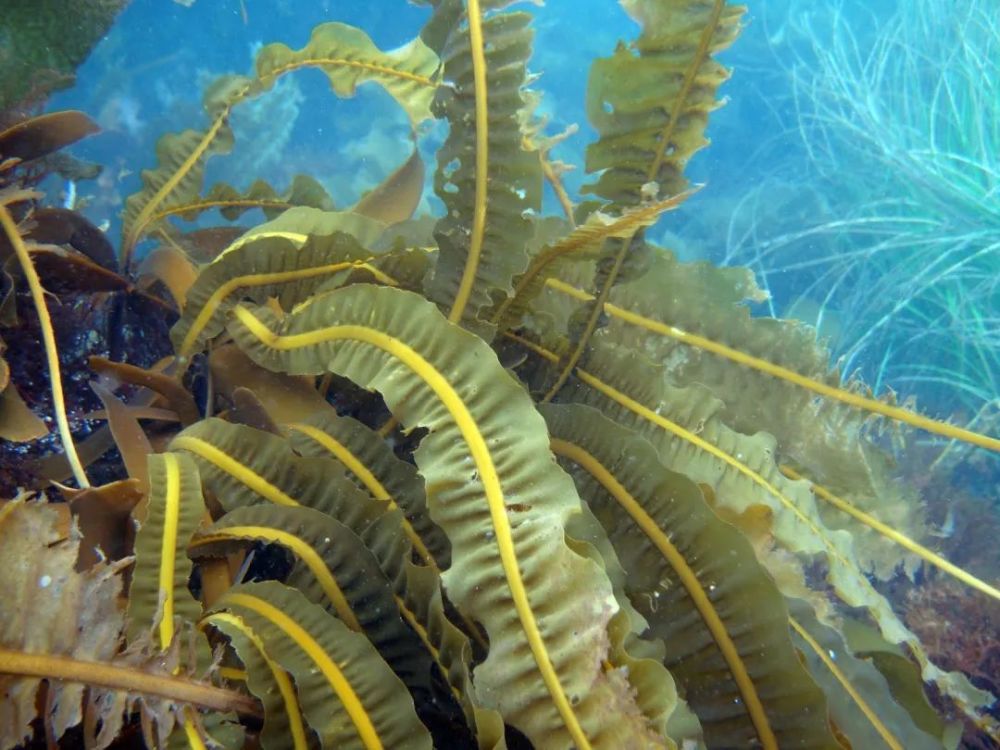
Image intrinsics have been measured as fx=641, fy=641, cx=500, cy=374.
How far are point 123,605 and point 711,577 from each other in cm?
77

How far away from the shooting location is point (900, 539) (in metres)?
1.02

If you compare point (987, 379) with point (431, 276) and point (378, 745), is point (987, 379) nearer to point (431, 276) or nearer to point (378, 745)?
point (431, 276)

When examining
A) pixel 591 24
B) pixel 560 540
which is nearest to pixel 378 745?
pixel 560 540

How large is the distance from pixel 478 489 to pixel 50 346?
2.68ft

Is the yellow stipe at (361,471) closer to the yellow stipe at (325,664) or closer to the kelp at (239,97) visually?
the yellow stipe at (325,664)

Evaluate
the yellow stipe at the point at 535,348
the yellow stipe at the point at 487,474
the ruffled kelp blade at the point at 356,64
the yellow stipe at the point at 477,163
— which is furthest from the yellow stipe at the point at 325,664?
the ruffled kelp blade at the point at 356,64

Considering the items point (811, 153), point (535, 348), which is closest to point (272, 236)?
point (535, 348)

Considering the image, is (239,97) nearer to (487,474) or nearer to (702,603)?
(487,474)

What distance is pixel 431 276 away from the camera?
107cm

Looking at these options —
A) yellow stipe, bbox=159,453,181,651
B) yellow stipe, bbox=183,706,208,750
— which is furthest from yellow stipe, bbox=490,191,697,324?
yellow stipe, bbox=183,706,208,750

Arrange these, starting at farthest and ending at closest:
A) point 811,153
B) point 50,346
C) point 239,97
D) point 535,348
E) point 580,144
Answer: point 580,144
point 811,153
point 239,97
point 535,348
point 50,346

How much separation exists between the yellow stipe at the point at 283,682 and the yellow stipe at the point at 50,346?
37 cm

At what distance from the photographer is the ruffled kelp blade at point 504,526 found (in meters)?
0.64

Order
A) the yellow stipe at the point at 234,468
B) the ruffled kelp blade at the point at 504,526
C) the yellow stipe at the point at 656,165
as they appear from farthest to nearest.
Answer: the yellow stipe at the point at 234,468 → the yellow stipe at the point at 656,165 → the ruffled kelp blade at the point at 504,526
